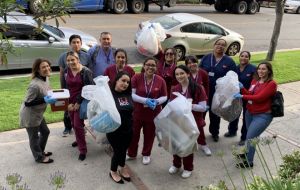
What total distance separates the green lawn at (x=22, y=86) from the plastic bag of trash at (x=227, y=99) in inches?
111

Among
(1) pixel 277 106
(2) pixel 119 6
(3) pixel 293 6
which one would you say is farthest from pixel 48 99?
(3) pixel 293 6

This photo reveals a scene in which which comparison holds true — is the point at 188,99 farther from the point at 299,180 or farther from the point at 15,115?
the point at 15,115

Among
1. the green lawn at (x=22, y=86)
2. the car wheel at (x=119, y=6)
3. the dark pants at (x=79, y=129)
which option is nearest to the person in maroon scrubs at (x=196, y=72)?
the dark pants at (x=79, y=129)

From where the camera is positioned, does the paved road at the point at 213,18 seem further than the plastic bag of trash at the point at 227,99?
Yes

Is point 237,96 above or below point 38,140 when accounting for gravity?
above

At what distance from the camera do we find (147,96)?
17.6 ft

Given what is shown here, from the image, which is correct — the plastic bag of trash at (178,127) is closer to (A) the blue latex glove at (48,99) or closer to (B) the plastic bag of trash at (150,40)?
(A) the blue latex glove at (48,99)

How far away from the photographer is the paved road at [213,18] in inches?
584

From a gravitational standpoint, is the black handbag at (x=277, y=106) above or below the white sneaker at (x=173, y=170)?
above

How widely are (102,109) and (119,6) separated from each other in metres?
16.1

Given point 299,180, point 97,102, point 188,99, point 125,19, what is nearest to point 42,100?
point 97,102

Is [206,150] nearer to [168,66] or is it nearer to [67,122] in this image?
[168,66]

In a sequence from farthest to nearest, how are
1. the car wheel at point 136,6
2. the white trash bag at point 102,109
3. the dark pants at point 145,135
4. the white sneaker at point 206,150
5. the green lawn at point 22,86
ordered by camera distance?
the car wheel at point 136,6 < the green lawn at point 22,86 < the white sneaker at point 206,150 < the dark pants at point 145,135 < the white trash bag at point 102,109

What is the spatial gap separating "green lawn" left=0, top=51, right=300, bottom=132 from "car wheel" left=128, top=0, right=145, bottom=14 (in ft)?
31.7
